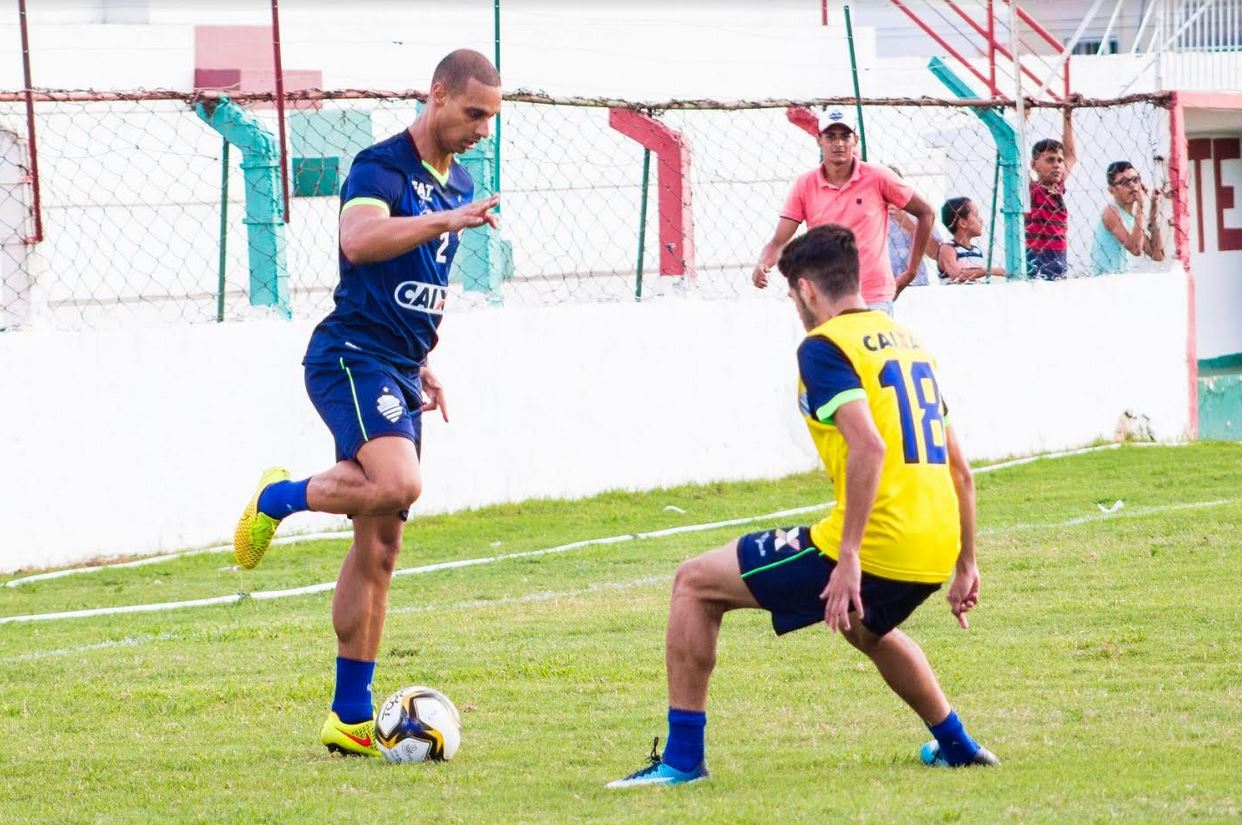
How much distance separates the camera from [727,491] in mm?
13008

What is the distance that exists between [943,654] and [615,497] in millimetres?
5660

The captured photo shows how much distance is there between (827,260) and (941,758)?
1457 millimetres

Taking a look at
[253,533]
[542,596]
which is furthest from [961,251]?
[253,533]

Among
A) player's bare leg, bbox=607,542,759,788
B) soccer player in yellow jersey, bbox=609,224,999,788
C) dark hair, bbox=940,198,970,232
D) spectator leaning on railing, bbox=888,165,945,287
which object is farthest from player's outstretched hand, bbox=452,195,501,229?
dark hair, bbox=940,198,970,232

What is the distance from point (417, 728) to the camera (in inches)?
228

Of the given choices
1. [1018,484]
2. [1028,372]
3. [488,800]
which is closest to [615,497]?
[1018,484]

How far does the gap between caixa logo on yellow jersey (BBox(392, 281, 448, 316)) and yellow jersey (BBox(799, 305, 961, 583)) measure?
60.8 inches

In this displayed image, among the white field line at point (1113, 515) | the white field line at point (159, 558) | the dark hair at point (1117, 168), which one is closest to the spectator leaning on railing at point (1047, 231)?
the dark hair at point (1117, 168)

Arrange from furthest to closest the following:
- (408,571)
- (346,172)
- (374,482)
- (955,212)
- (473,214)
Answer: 1. (955,212)
2. (346,172)
3. (408,571)
4. (374,482)
5. (473,214)

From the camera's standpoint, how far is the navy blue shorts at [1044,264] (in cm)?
1502

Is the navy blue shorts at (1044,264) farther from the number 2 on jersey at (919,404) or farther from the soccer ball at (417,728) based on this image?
the number 2 on jersey at (919,404)

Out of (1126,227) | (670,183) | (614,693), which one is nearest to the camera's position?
(614,693)

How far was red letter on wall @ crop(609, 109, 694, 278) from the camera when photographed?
1298 centimetres

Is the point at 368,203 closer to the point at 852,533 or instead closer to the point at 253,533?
the point at 253,533
